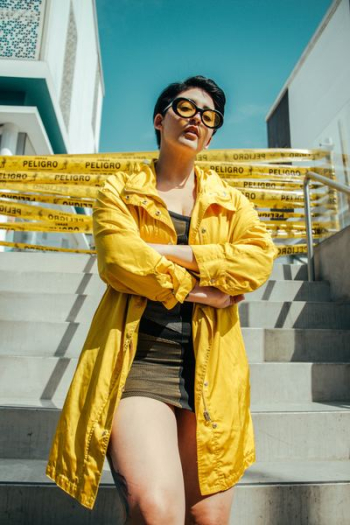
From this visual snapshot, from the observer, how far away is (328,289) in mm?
3707

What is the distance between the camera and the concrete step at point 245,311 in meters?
3.11

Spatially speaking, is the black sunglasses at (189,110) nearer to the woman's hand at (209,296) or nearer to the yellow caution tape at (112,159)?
the woman's hand at (209,296)

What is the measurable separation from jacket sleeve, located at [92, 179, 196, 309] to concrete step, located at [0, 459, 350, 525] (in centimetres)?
105

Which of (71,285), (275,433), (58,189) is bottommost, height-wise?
(275,433)

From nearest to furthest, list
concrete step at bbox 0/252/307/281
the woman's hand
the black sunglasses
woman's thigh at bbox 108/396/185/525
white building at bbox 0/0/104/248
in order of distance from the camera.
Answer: woman's thigh at bbox 108/396/185/525 → the woman's hand → the black sunglasses → concrete step at bbox 0/252/307/281 → white building at bbox 0/0/104/248

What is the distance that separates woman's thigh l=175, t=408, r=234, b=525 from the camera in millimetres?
1075

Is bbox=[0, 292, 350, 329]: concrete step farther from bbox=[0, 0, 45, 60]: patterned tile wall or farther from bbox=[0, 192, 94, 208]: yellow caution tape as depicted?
bbox=[0, 0, 45, 60]: patterned tile wall

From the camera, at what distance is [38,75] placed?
9.78 m

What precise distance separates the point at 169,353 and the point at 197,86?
97cm

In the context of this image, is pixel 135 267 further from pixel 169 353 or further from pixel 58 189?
pixel 58 189

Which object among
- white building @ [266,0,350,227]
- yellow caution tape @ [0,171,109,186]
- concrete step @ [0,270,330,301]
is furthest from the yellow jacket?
white building @ [266,0,350,227]

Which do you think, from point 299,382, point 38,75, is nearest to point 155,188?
point 299,382

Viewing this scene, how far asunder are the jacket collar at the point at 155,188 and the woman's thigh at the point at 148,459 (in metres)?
0.65

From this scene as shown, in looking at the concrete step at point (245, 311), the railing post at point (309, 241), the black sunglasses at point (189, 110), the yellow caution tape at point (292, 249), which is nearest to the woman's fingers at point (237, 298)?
the black sunglasses at point (189, 110)
